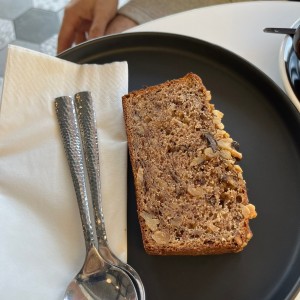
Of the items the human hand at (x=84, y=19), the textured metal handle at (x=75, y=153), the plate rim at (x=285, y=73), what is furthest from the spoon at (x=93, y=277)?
the human hand at (x=84, y=19)

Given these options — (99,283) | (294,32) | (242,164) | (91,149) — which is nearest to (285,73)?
(294,32)

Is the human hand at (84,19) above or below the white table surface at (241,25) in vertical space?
above

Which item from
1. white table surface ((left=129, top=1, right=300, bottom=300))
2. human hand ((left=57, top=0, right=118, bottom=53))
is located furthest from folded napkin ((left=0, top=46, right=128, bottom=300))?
human hand ((left=57, top=0, right=118, bottom=53))

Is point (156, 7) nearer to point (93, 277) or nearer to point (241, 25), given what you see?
point (241, 25)


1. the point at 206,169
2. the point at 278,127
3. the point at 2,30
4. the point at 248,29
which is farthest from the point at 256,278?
the point at 2,30

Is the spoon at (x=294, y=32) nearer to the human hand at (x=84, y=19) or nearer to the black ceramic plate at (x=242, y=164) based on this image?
the black ceramic plate at (x=242, y=164)

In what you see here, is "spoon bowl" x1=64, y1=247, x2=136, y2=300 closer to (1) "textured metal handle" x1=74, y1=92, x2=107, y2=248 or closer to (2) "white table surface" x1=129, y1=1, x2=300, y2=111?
(1) "textured metal handle" x1=74, y1=92, x2=107, y2=248

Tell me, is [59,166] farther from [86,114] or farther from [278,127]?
[278,127]
